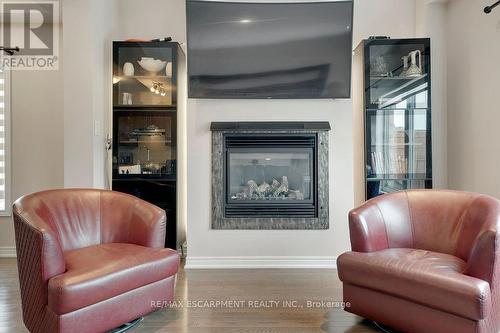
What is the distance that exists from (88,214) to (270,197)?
1615 mm

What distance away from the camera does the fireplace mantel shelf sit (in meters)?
2.97

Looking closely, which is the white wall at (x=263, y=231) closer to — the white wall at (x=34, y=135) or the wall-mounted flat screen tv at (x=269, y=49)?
the wall-mounted flat screen tv at (x=269, y=49)

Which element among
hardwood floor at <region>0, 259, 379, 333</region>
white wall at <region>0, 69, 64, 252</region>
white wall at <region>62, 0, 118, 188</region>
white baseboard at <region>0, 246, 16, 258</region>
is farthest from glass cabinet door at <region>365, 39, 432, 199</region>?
white baseboard at <region>0, 246, 16, 258</region>

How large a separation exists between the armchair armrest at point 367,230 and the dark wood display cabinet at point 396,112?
1166mm

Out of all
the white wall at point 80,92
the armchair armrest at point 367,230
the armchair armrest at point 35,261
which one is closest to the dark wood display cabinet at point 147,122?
the white wall at point 80,92

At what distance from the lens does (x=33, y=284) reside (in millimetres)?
1659

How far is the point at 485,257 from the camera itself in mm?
1582

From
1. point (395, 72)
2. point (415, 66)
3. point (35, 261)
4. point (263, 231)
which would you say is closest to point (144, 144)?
point (263, 231)

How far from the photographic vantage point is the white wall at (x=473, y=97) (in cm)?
267

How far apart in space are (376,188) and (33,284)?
2.99 metres

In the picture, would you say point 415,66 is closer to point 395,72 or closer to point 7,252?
point 395,72

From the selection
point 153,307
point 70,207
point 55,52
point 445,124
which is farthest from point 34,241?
point 445,124

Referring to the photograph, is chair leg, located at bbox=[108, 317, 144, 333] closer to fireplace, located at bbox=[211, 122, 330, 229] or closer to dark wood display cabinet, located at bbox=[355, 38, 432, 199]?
fireplace, located at bbox=[211, 122, 330, 229]

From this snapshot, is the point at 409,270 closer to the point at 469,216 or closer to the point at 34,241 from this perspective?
the point at 469,216
